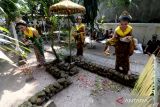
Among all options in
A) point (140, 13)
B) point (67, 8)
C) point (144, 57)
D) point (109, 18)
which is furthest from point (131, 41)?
point (109, 18)

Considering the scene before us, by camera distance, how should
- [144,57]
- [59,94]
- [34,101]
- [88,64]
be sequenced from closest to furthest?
[34,101], [59,94], [88,64], [144,57]

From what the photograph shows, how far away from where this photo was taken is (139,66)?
22.5 feet

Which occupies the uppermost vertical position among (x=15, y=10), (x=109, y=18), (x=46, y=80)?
(x=15, y=10)

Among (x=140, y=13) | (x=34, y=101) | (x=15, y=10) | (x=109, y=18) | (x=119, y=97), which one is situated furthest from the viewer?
(x=109, y=18)

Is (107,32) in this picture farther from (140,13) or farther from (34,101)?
(34,101)

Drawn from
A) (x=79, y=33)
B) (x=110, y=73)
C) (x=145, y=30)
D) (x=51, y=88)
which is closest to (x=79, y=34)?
(x=79, y=33)

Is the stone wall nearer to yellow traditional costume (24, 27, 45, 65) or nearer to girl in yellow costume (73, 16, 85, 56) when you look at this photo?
girl in yellow costume (73, 16, 85, 56)

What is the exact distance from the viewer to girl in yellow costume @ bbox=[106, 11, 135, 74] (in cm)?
506

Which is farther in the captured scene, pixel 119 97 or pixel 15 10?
pixel 15 10

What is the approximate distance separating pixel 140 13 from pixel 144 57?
4.30 meters

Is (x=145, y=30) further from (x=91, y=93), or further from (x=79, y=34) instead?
(x=91, y=93)

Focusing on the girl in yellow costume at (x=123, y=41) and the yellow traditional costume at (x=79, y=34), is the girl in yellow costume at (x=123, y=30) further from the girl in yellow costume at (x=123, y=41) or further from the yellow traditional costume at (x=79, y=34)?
the yellow traditional costume at (x=79, y=34)

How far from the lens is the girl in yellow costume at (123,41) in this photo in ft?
16.6

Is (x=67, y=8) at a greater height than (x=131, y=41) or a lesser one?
greater
